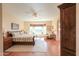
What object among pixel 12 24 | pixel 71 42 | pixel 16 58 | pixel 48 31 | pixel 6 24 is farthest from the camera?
pixel 48 31

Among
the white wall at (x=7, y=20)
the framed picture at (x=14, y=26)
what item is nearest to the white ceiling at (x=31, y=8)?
the white wall at (x=7, y=20)

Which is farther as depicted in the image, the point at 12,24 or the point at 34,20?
the point at 34,20

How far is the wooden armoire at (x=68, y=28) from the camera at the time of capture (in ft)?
8.55

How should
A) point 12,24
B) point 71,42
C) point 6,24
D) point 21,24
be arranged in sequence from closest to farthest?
point 71,42
point 6,24
point 12,24
point 21,24

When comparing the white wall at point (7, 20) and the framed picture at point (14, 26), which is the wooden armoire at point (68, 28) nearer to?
the white wall at point (7, 20)

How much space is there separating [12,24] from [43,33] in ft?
12.0

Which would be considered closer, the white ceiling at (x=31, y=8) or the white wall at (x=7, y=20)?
the white ceiling at (x=31, y=8)

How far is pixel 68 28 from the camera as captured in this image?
280 cm

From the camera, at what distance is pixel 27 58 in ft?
2.89

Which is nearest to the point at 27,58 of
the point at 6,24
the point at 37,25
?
the point at 6,24

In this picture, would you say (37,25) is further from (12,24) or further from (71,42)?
(71,42)

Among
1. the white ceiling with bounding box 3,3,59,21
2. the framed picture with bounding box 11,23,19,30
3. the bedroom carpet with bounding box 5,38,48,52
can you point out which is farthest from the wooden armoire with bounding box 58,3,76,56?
the framed picture with bounding box 11,23,19,30

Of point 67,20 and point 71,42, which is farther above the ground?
point 67,20

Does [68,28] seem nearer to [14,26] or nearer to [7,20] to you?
[7,20]
